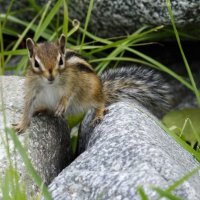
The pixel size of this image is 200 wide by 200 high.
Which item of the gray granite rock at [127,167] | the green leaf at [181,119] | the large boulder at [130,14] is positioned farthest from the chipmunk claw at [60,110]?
the large boulder at [130,14]

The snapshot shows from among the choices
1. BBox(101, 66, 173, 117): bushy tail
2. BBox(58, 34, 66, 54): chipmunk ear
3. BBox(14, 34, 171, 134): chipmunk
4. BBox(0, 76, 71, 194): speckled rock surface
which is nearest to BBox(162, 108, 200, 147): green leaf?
BBox(101, 66, 173, 117): bushy tail

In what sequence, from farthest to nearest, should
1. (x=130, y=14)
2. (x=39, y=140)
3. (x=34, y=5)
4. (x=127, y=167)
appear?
1. (x=34, y=5)
2. (x=130, y=14)
3. (x=39, y=140)
4. (x=127, y=167)

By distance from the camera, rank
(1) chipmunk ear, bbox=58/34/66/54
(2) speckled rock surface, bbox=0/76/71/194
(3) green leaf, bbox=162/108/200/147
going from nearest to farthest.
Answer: (2) speckled rock surface, bbox=0/76/71/194 < (1) chipmunk ear, bbox=58/34/66/54 < (3) green leaf, bbox=162/108/200/147

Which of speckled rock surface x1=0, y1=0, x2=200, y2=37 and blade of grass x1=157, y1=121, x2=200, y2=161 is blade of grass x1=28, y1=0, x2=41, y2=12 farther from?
blade of grass x1=157, y1=121, x2=200, y2=161

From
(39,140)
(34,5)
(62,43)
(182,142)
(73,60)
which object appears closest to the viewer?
(182,142)

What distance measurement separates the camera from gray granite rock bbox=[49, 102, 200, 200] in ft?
9.38

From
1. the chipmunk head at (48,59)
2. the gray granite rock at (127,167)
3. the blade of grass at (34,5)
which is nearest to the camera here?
the gray granite rock at (127,167)

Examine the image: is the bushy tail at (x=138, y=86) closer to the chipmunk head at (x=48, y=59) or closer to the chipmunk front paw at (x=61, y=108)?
the chipmunk front paw at (x=61, y=108)

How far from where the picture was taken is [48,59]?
3723mm

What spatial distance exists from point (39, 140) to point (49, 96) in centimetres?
35

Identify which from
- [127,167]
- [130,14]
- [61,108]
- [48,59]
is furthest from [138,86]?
[127,167]

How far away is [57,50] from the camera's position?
3.80 m

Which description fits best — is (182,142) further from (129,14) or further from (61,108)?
(129,14)

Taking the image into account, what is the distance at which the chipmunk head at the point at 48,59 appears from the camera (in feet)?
12.2
